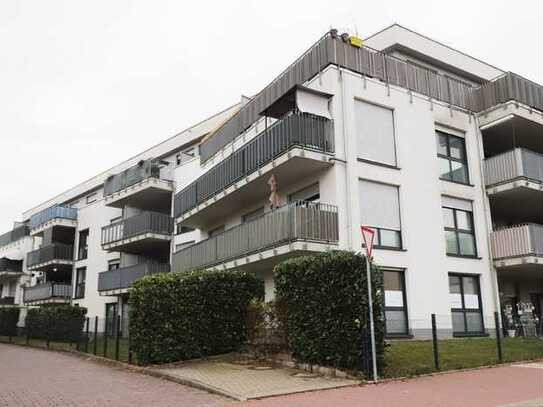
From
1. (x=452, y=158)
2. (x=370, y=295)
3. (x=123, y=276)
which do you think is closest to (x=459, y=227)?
(x=452, y=158)

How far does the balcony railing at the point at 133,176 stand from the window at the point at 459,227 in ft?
55.6

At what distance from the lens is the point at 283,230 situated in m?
17.1

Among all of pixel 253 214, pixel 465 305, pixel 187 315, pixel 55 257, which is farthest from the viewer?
pixel 55 257

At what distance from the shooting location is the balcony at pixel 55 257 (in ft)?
131

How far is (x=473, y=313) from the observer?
64.2 feet

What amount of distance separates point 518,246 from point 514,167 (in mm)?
2836

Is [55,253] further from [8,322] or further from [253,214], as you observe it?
[253,214]

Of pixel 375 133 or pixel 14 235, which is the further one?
pixel 14 235

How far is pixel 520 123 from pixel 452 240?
5.57 meters

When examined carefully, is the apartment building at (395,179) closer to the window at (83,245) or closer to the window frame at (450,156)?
the window frame at (450,156)

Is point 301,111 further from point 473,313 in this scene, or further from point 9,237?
point 9,237

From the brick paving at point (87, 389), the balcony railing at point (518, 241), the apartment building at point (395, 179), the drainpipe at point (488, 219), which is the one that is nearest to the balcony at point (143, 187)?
the apartment building at point (395, 179)

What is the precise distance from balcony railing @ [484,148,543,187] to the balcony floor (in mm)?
7088

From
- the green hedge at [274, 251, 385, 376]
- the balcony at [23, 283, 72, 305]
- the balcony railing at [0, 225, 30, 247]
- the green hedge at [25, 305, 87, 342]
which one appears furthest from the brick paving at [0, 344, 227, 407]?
the balcony railing at [0, 225, 30, 247]
